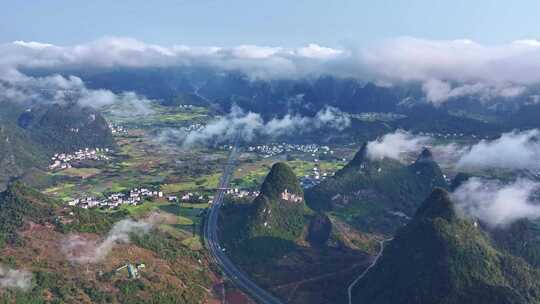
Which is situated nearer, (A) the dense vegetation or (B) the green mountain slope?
(B) the green mountain slope

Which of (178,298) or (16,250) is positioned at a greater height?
(16,250)

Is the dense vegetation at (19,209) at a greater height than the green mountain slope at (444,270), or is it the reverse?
the dense vegetation at (19,209)

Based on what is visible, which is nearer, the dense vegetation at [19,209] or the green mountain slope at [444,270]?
the green mountain slope at [444,270]

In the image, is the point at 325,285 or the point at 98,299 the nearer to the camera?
the point at 98,299

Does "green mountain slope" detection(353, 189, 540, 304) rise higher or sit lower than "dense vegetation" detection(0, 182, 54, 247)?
lower

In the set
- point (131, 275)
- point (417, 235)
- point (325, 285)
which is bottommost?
point (325, 285)

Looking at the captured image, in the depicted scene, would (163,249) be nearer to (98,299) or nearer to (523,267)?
(98,299)

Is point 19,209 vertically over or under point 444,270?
over

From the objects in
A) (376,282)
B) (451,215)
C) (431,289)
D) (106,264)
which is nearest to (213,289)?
(106,264)
